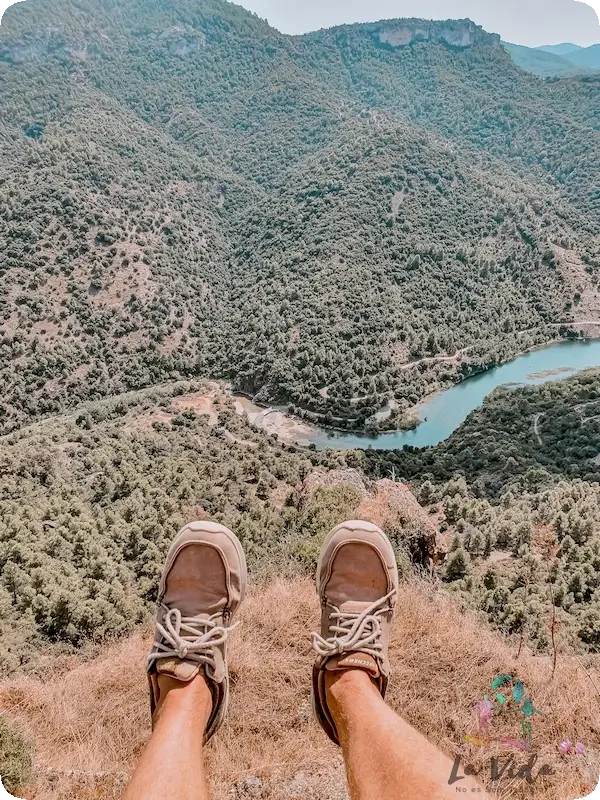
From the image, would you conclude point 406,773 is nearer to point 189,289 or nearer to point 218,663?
point 218,663

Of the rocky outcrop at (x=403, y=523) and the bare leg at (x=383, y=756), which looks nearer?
the bare leg at (x=383, y=756)

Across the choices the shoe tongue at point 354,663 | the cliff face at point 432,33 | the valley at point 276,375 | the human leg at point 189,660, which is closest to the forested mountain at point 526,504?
the valley at point 276,375

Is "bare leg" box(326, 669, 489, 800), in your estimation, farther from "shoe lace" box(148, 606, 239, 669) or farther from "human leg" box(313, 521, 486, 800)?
"shoe lace" box(148, 606, 239, 669)

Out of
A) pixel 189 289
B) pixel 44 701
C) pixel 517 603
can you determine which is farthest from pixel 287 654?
pixel 189 289

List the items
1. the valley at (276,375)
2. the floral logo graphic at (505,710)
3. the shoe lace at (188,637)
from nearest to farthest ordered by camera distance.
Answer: the shoe lace at (188,637) < the floral logo graphic at (505,710) < the valley at (276,375)

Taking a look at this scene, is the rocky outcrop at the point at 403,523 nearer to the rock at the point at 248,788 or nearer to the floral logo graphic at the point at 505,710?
the floral logo graphic at the point at 505,710

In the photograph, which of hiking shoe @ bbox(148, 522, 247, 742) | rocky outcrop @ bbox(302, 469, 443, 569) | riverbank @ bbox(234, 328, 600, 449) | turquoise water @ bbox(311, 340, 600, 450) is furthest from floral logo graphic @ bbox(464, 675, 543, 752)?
turquoise water @ bbox(311, 340, 600, 450)
